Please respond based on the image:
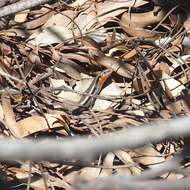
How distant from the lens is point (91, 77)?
6.95 feet

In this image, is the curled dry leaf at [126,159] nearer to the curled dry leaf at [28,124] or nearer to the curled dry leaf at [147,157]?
the curled dry leaf at [147,157]

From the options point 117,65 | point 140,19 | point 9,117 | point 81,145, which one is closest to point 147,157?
point 117,65

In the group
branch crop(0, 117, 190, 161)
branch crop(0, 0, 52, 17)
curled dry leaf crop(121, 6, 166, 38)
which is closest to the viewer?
branch crop(0, 117, 190, 161)

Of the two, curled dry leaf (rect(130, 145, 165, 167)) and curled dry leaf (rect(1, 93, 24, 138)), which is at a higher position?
curled dry leaf (rect(1, 93, 24, 138))

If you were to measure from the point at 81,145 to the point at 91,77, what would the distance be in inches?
60.5

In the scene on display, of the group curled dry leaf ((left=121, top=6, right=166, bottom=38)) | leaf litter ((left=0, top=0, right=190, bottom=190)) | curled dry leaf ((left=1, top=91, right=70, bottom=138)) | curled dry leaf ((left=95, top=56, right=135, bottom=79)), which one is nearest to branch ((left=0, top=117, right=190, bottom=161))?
leaf litter ((left=0, top=0, right=190, bottom=190))

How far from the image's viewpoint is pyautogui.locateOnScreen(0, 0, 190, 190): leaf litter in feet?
6.15

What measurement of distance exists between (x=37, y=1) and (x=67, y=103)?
17.6 inches

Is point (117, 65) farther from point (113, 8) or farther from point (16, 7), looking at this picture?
point (16, 7)

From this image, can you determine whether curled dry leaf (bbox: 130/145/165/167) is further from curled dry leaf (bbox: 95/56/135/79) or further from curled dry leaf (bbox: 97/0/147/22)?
curled dry leaf (bbox: 97/0/147/22)

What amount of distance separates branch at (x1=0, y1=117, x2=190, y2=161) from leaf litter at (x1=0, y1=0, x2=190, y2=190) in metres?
1.20

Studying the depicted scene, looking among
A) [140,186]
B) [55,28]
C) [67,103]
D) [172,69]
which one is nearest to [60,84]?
[67,103]

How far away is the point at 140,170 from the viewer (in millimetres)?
1877

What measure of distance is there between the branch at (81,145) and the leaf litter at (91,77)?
1.20 metres
